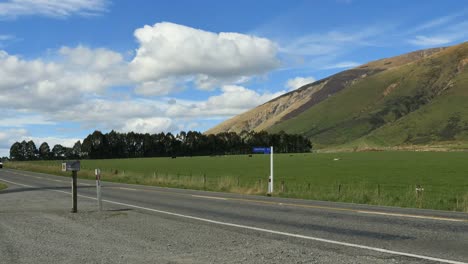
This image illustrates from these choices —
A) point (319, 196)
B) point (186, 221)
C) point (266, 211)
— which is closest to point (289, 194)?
point (319, 196)

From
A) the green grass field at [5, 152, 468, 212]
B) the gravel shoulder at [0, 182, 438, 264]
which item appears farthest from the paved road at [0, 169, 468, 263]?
the green grass field at [5, 152, 468, 212]

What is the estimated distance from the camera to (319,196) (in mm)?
23031

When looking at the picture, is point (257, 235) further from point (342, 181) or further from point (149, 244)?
point (342, 181)

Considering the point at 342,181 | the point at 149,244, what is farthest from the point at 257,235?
the point at 342,181

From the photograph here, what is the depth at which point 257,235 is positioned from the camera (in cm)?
1098

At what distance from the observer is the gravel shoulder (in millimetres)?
8531

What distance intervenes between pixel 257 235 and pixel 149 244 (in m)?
2.46

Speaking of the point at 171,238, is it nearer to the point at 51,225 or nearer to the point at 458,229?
the point at 51,225

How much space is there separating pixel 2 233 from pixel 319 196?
1476 centimetres

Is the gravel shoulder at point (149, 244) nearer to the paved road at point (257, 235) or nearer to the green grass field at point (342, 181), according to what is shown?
the paved road at point (257, 235)

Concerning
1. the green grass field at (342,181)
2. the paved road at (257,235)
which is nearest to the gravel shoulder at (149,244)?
the paved road at (257,235)

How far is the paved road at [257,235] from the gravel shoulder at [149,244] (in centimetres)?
2

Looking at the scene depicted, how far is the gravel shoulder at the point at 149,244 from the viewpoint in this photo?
28.0 ft

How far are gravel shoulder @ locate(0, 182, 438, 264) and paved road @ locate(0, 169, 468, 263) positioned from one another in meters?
0.02
